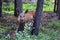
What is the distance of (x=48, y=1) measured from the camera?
29.5 m

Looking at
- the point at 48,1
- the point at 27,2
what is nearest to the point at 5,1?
the point at 27,2

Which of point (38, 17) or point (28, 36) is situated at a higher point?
point (38, 17)

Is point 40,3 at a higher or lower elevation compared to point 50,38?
higher

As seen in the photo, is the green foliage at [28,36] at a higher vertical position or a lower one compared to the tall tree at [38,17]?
lower

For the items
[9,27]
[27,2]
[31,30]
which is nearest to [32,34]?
[31,30]

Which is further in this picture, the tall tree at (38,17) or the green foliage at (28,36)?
the tall tree at (38,17)

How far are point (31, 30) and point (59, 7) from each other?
6440mm

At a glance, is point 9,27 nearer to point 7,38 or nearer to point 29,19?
point 29,19

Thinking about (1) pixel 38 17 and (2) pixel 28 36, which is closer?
(2) pixel 28 36

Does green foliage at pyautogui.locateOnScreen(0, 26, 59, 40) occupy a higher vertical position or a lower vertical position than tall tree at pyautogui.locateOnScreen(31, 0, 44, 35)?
lower

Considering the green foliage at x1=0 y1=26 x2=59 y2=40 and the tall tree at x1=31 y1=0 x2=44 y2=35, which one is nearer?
the green foliage at x1=0 y1=26 x2=59 y2=40

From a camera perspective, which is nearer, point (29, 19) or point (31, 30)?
point (31, 30)

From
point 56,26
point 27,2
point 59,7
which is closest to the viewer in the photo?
point 56,26

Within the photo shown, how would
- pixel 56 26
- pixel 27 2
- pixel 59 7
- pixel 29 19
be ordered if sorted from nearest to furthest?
pixel 29 19 < pixel 56 26 < pixel 59 7 < pixel 27 2
